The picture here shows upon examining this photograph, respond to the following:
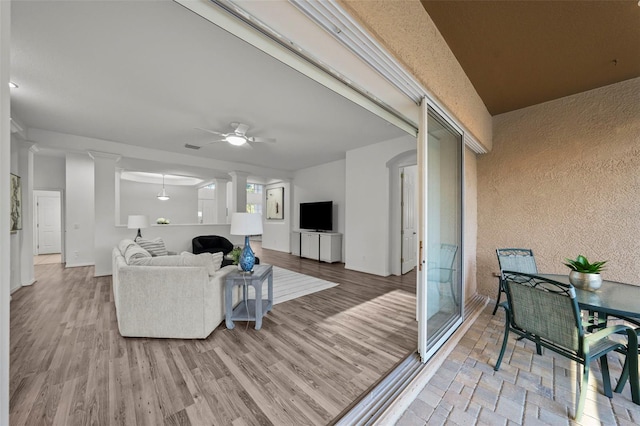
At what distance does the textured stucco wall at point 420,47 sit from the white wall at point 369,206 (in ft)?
6.60

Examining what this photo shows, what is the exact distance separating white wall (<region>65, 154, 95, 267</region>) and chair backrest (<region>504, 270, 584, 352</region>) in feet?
26.2

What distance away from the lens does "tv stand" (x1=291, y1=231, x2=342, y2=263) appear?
621cm

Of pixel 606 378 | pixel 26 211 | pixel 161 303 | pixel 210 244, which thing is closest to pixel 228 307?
pixel 161 303

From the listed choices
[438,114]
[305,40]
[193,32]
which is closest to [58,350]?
[193,32]

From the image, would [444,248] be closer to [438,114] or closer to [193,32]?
[438,114]

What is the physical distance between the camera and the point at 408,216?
17.6ft

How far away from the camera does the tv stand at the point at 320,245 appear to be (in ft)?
20.4

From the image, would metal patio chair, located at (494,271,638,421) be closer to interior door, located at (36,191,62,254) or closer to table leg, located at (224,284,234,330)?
table leg, located at (224,284,234,330)

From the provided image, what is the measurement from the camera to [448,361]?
214cm

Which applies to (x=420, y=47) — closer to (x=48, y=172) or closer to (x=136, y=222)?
(x=136, y=222)

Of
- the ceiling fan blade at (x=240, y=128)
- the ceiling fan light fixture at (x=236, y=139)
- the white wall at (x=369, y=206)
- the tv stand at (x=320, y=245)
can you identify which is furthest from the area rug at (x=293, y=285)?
the ceiling fan blade at (x=240, y=128)

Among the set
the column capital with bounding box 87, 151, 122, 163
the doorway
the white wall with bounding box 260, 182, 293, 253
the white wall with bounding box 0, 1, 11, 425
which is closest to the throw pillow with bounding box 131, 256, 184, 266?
the white wall with bounding box 0, 1, 11, 425

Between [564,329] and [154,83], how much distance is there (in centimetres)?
431

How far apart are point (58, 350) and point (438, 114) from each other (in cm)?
409
